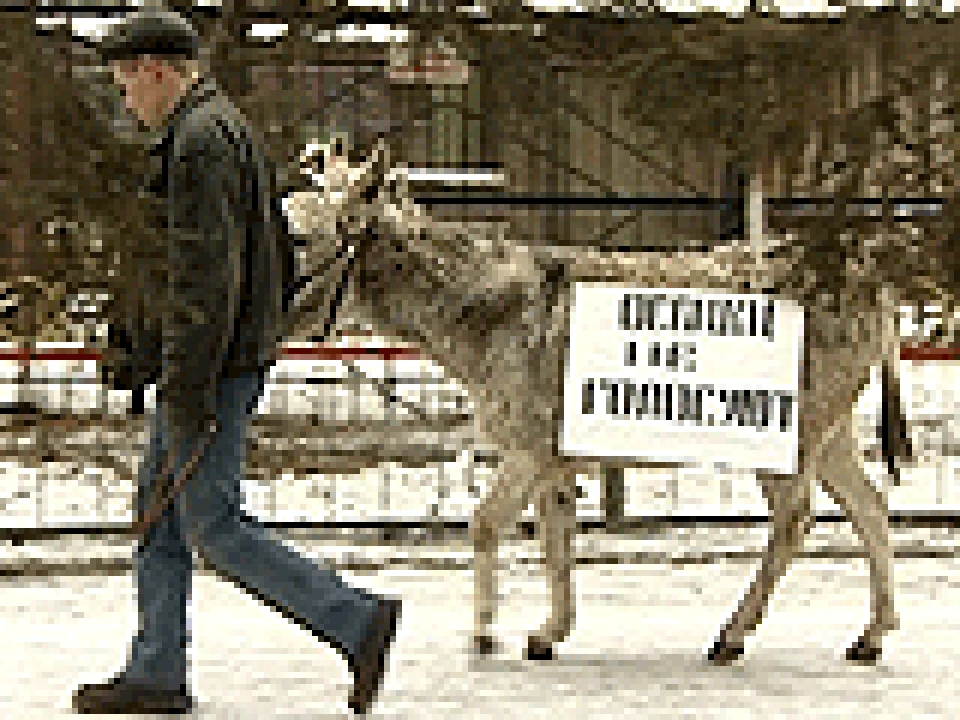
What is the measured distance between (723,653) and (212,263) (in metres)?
2.57

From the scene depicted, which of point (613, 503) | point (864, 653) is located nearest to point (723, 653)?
point (864, 653)

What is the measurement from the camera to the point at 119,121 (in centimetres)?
1272

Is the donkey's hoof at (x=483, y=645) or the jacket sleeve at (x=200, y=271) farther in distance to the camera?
the donkey's hoof at (x=483, y=645)

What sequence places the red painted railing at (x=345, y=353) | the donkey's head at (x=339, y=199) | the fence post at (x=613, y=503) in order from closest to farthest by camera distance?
1. the donkey's head at (x=339, y=199)
2. the red painted railing at (x=345, y=353)
3. the fence post at (x=613, y=503)

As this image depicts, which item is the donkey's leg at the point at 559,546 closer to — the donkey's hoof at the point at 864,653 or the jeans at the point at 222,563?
the donkey's hoof at the point at 864,653

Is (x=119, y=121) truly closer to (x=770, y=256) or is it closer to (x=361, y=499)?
(x=361, y=499)

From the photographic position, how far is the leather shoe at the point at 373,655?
30.2ft

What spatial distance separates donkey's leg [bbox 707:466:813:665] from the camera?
10.8 meters

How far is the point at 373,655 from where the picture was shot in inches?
363

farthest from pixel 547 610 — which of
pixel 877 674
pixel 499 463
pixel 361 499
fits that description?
pixel 361 499

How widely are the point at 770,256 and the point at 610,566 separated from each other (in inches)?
113

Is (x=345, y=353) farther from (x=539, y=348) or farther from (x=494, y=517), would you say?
(x=539, y=348)

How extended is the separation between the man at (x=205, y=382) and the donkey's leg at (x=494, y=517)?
166 centimetres

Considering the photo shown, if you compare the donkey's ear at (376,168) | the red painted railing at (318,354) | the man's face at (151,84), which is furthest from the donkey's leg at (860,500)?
the man's face at (151,84)
